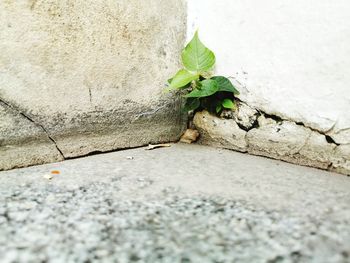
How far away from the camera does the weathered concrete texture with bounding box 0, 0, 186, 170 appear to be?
116 cm

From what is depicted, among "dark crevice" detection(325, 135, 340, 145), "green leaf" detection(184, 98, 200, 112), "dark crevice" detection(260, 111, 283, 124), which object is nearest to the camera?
"dark crevice" detection(325, 135, 340, 145)

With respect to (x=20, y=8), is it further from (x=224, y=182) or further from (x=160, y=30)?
(x=224, y=182)

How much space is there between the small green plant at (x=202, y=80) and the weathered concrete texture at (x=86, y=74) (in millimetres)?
119

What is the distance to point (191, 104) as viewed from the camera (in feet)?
5.20

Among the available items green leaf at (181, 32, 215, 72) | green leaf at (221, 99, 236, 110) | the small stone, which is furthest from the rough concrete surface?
green leaf at (181, 32, 215, 72)

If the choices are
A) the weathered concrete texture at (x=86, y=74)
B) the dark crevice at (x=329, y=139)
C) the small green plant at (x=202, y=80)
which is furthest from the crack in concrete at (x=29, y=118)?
the dark crevice at (x=329, y=139)

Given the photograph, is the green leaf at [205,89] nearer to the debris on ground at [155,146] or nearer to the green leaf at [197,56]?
the green leaf at [197,56]

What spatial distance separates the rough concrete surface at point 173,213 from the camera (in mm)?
654

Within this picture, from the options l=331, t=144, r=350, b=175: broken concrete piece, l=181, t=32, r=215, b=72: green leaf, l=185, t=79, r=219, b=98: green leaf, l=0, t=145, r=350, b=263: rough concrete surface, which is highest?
l=181, t=32, r=215, b=72: green leaf

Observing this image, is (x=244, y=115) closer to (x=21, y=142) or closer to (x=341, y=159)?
(x=341, y=159)

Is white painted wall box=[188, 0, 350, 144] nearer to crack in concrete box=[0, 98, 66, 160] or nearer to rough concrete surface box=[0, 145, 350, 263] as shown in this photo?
rough concrete surface box=[0, 145, 350, 263]

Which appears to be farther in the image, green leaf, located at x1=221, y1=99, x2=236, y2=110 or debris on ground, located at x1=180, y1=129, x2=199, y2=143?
debris on ground, located at x1=180, y1=129, x2=199, y2=143

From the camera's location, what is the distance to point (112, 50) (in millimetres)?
1388

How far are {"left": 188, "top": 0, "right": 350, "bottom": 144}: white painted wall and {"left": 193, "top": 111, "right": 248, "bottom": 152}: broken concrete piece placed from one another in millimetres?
160
